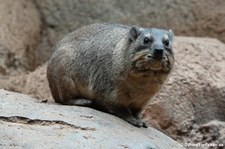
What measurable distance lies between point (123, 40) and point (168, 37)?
71cm

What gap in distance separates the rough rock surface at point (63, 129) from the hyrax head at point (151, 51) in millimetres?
797

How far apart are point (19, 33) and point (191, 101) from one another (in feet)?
12.3

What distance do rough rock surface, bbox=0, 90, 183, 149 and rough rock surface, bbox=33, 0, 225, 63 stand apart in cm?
483

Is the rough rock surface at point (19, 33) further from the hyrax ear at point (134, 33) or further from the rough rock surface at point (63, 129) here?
the hyrax ear at point (134, 33)

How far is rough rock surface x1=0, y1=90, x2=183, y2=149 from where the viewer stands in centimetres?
683

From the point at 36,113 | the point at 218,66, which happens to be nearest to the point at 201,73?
the point at 218,66

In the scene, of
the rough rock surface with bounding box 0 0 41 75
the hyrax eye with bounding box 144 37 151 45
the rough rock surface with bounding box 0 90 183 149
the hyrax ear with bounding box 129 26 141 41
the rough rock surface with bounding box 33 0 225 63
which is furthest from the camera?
the rough rock surface with bounding box 33 0 225 63

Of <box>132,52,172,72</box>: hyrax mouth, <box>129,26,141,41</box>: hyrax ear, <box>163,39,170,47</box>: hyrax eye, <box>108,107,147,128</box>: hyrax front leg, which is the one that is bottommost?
<box>108,107,147,128</box>: hyrax front leg

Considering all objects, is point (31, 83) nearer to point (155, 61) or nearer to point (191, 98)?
point (191, 98)

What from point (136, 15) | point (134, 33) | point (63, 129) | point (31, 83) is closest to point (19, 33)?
point (31, 83)

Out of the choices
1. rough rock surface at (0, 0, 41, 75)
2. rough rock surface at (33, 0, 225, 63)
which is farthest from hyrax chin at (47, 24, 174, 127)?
rough rock surface at (33, 0, 225, 63)

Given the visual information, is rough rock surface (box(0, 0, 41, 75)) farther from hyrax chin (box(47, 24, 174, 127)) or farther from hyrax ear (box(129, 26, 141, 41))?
hyrax ear (box(129, 26, 141, 41))

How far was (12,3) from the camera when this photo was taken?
12.3 m

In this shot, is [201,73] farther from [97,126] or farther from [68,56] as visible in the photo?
[97,126]
